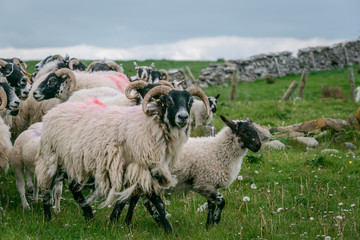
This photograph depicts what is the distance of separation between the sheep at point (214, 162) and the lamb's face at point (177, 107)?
118 centimetres

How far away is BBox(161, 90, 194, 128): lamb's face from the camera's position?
202 inches

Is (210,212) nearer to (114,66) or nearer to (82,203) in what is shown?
(82,203)

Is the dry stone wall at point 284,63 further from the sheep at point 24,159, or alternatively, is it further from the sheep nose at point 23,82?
the sheep at point 24,159

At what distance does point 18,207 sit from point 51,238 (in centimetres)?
186

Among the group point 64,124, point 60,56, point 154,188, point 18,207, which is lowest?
point 18,207

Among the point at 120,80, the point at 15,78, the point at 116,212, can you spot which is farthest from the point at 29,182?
the point at 120,80

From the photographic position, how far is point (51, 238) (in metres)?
5.00

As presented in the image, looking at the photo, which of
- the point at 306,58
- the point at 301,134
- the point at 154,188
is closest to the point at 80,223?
the point at 154,188

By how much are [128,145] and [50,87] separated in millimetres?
4231

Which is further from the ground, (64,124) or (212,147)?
(64,124)

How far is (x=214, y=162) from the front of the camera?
21.1 feet

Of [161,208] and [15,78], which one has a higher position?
[15,78]

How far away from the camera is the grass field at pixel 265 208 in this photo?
203 inches

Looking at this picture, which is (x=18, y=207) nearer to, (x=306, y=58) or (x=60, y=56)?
(x=60, y=56)
